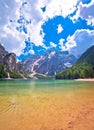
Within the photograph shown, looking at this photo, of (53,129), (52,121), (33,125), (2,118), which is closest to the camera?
(53,129)

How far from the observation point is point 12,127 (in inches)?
666

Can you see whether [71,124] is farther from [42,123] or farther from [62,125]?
[42,123]

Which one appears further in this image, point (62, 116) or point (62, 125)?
point (62, 116)

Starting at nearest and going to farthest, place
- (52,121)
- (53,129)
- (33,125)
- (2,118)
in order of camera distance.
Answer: (53,129) → (33,125) → (52,121) → (2,118)

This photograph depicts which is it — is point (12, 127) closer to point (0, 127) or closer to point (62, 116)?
point (0, 127)

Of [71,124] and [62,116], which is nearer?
[71,124]

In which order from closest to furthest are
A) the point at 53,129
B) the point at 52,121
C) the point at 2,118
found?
the point at 53,129 → the point at 52,121 → the point at 2,118

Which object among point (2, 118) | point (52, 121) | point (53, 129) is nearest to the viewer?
point (53, 129)

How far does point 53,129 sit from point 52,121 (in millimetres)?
2894


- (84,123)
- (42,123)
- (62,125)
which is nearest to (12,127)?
(42,123)

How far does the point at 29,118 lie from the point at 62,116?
121 inches

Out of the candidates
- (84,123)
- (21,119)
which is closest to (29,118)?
(21,119)

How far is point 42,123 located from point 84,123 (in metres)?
3.25

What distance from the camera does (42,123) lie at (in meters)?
18.3
